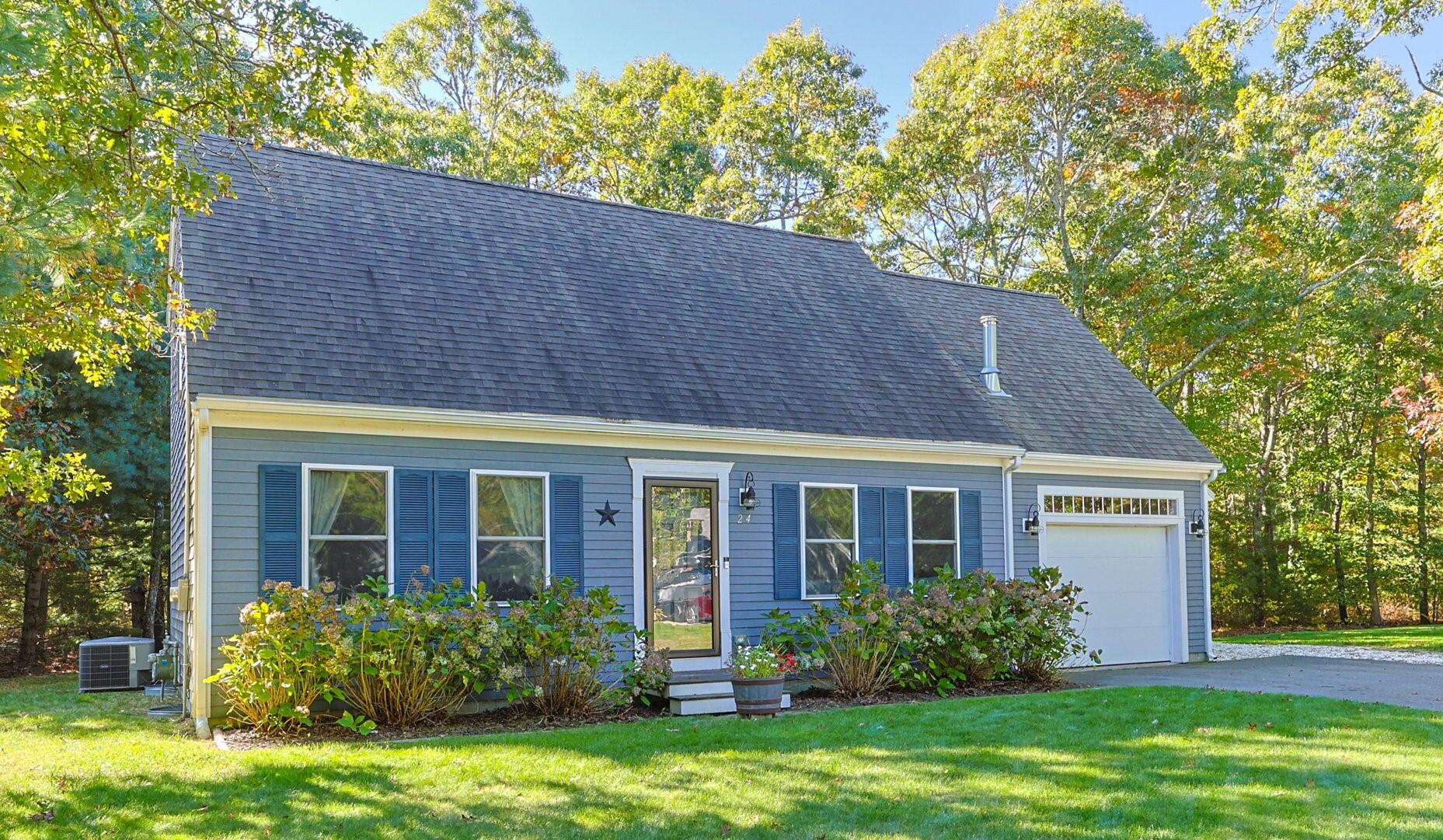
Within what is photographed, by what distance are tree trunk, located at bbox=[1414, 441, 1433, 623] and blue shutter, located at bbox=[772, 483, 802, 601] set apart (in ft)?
59.0

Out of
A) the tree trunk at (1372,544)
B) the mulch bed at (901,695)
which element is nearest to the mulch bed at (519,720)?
the mulch bed at (901,695)

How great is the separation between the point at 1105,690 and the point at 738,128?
1761 centimetres

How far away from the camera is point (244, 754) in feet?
23.7

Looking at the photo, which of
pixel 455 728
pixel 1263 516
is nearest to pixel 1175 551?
pixel 455 728

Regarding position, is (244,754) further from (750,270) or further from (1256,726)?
(750,270)

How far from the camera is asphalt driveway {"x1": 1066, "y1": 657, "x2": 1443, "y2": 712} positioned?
32.3ft

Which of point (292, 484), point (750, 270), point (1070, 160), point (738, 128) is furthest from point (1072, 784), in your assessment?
point (738, 128)

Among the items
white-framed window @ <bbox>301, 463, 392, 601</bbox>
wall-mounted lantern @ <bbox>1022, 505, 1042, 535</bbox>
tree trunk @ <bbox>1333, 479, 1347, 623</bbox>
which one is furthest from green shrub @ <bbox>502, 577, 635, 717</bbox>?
tree trunk @ <bbox>1333, 479, 1347, 623</bbox>

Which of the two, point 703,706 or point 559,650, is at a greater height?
point 559,650

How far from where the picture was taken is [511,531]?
9812 millimetres

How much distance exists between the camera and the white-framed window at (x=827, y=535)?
11.3 m

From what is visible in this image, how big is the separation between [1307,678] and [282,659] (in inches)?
379

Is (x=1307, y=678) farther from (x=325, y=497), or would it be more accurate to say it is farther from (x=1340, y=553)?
(x=1340, y=553)

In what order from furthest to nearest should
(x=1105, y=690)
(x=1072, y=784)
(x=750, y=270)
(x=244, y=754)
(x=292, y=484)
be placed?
(x=750, y=270)
(x=1105, y=690)
(x=292, y=484)
(x=244, y=754)
(x=1072, y=784)
